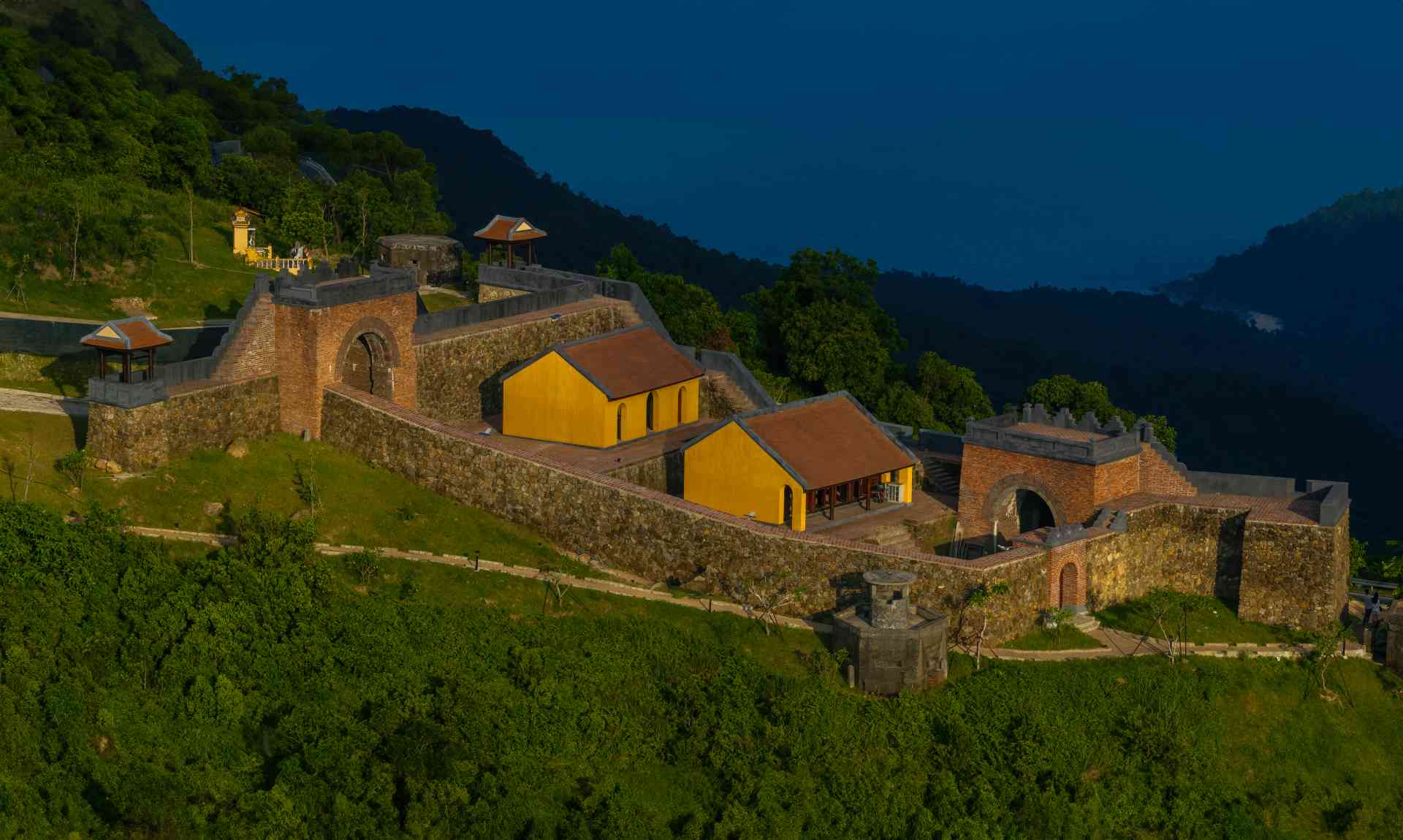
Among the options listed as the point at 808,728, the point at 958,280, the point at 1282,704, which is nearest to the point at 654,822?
the point at 808,728

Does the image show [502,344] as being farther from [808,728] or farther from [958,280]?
[958,280]

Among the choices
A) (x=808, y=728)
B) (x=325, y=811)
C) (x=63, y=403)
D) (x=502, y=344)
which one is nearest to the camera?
(x=325, y=811)

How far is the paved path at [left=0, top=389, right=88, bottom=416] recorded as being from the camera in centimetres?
4344

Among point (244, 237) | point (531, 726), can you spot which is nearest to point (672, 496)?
point (531, 726)

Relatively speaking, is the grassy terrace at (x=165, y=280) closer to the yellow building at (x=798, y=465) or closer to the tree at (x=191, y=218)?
the tree at (x=191, y=218)

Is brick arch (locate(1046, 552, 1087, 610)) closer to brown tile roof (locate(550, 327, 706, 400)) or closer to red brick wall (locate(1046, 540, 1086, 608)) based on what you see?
red brick wall (locate(1046, 540, 1086, 608))

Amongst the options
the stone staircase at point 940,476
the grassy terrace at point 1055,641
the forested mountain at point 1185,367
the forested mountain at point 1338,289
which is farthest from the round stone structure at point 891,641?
the forested mountain at point 1338,289

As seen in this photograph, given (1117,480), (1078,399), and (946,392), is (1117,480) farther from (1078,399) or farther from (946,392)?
(946,392)

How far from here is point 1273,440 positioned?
10225 centimetres

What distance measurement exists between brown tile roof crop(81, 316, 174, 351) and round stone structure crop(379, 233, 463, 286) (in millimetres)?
16949

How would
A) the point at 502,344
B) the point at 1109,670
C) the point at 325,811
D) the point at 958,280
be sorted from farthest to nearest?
1. the point at 958,280
2. the point at 502,344
3. the point at 1109,670
4. the point at 325,811

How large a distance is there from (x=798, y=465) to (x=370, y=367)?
448 inches

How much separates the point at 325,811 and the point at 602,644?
6784mm

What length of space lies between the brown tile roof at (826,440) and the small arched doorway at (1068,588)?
589 cm
